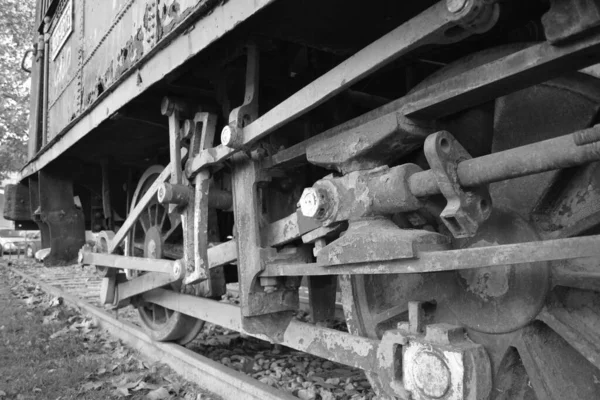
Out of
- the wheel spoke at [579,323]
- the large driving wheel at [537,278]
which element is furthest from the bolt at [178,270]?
the wheel spoke at [579,323]

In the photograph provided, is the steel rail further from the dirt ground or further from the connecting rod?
the connecting rod

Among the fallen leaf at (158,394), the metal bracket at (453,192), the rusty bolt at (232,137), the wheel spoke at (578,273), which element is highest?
the rusty bolt at (232,137)

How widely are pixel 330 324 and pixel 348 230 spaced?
9.95ft

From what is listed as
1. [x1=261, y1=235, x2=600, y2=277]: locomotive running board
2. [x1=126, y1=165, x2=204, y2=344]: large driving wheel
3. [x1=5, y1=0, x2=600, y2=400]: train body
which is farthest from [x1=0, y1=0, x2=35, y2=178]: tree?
[x1=261, y1=235, x2=600, y2=277]: locomotive running board

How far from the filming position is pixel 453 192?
5.65 feet

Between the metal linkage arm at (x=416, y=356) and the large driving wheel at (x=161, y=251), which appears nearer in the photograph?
the metal linkage arm at (x=416, y=356)

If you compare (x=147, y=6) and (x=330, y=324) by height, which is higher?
(x=147, y=6)

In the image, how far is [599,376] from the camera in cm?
192

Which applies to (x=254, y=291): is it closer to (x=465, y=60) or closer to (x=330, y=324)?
(x=465, y=60)

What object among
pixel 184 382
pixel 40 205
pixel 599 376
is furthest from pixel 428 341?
pixel 40 205

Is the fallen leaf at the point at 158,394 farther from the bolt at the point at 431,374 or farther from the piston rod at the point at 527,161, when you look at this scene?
the piston rod at the point at 527,161

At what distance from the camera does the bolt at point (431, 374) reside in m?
1.78

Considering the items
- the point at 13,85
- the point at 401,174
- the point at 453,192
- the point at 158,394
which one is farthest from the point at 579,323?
the point at 13,85

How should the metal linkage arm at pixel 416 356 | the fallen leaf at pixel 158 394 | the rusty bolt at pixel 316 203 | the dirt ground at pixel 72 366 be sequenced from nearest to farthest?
the metal linkage arm at pixel 416 356, the rusty bolt at pixel 316 203, the fallen leaf at pixel 158 394, the dirt ground at pixel 72 366
